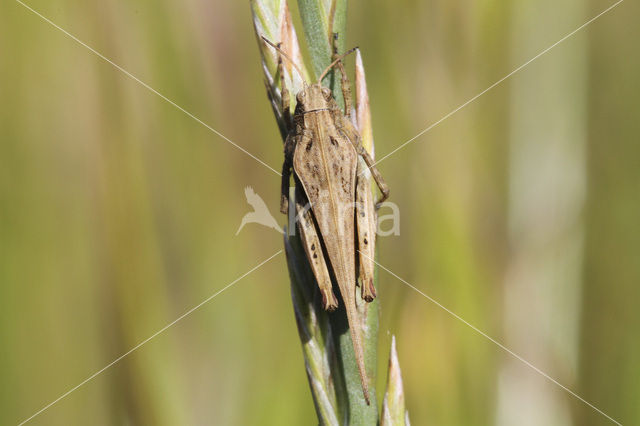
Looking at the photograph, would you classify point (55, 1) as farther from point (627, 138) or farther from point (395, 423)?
point (627, 138)

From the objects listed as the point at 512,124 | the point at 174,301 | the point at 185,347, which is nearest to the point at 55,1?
the point at 174,301

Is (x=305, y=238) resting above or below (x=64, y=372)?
above

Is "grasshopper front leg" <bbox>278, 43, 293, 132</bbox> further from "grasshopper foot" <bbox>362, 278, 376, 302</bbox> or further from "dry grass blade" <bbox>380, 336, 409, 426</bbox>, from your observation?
"dry grass blade" <bbox>380, 336, 409, 426</bbox>

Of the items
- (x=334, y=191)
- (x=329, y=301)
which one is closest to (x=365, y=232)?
(x=334, y=191)

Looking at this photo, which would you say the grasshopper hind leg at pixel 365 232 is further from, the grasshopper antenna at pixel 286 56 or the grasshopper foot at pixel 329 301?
the grasshopper antenna at pixel 286 56

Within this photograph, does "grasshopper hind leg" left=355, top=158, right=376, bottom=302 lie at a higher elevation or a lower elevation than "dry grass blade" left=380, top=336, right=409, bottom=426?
higher

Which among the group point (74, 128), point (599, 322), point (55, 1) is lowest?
point (599, 322)

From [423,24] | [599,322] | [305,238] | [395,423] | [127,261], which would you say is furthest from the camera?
[423,24]

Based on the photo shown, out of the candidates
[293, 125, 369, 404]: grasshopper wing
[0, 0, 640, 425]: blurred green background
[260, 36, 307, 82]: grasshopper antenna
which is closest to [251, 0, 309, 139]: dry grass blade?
[260, 36, 307, 82]: grasshopper antenna
